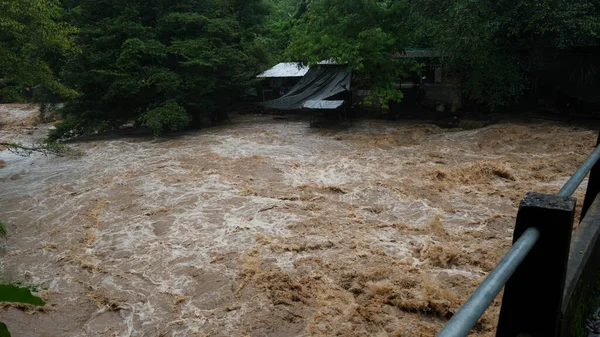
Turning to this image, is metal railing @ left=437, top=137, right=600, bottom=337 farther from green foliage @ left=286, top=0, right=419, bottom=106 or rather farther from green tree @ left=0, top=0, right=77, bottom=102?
green foliage @ left=286, top=0, right=419, bottom=106

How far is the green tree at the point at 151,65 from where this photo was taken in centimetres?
1631

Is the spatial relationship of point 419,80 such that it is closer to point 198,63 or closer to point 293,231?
point 198,63

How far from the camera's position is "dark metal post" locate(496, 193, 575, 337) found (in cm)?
146

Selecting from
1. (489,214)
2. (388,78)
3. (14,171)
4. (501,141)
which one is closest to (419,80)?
(388,78)

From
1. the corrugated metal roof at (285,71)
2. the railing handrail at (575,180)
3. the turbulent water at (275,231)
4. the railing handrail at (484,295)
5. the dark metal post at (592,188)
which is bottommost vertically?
the turbulent water at (275,231)

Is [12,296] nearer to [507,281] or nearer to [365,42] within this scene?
[507,281]

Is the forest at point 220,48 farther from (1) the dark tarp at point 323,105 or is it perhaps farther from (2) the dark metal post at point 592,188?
(2) the dark metal post at point 592,188

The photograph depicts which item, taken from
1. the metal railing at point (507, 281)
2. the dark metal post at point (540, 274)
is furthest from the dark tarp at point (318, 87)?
the dark metal post at point (540, 274)

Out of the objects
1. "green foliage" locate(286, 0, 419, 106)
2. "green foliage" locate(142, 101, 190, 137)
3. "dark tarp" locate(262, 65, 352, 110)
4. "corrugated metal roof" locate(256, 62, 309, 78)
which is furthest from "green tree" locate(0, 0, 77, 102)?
"corrugated metal roof" locate(256, 62, 309, 78)

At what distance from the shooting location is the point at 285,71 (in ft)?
65.4

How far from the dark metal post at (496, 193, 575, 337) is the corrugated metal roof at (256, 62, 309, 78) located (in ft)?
59.3

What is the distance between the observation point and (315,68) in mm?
17453

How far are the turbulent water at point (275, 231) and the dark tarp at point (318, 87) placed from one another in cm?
339

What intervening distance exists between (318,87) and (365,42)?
10.7 feet
